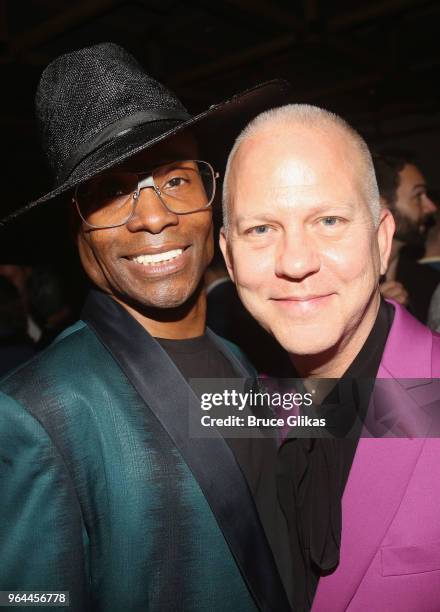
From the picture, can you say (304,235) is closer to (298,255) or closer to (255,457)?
(298,255)

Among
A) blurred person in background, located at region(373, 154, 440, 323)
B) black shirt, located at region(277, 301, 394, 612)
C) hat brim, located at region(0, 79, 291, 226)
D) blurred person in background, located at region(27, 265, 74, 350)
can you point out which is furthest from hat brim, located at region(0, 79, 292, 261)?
blurred person in background, located at region(373, 154, 440, 323)

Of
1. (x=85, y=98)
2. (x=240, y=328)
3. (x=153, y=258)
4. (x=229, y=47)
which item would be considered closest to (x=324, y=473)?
(x=153, y=258)

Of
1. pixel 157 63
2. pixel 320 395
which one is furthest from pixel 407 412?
pixel 157 63

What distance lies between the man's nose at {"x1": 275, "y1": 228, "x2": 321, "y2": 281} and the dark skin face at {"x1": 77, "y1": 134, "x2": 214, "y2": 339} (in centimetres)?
43

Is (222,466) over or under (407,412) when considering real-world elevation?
under

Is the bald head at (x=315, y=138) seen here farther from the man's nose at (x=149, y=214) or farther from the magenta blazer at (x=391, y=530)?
the magenta blazer at (x=391, y=530)

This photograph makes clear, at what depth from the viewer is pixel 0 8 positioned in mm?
3158

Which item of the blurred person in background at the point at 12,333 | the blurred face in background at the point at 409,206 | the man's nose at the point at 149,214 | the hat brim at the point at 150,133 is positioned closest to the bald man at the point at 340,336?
the hat brim at the point at 150,133

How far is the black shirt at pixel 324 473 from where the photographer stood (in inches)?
50.8

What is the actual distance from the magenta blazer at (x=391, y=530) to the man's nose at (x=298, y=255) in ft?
1.23

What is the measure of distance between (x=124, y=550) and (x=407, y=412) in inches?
29.6

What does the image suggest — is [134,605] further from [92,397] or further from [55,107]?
[55,107]

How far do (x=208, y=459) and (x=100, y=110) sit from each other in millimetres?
972

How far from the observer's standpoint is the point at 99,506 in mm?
1273
